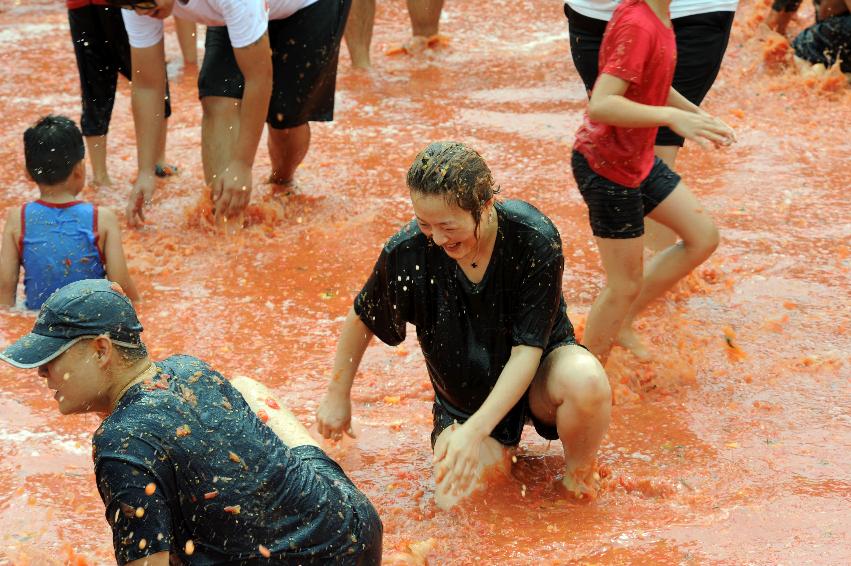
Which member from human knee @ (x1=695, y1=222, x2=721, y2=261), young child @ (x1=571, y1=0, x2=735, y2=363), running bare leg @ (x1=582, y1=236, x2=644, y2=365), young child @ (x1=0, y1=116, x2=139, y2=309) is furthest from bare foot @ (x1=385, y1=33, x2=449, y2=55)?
running bare leg @ (x1=582, y1=236, x2=644, y2=365)

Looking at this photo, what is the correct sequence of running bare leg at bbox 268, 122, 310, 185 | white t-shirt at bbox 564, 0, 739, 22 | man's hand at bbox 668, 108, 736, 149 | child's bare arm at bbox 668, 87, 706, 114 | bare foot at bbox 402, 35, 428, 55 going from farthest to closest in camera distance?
bare foot at bbox 402, 35, 428, 55 → running bare leg at bbox 268, 122, 310, 185 → white t-shirt at bbox 564, 0, 739, 22 → child's bare arm at bbox 668, 87, 706, 114 → man's hand at bbox 668, 108, 736, 149

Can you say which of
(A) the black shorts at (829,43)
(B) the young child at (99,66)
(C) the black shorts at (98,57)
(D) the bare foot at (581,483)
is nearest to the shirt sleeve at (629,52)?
(D) the bare foot at (581,483)

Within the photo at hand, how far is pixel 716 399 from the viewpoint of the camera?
3795 mm

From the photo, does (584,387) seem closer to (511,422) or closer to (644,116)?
(511,422)

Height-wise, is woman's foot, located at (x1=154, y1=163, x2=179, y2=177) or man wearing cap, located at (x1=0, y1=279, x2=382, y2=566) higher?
man wearing cap, located at (x1=0, y1=279, x2=382, y2=566)

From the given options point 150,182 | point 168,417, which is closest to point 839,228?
point 150,182

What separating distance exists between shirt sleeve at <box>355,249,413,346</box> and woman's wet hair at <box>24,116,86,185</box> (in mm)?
1820

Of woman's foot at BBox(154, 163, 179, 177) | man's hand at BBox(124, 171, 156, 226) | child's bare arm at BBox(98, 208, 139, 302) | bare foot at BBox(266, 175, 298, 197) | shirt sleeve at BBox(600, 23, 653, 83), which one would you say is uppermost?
shirt sleeve at BBox(600, 23, 653, 83)

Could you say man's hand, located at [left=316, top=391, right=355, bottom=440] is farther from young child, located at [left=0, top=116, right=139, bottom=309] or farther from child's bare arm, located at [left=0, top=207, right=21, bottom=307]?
child's bare arm, located at [left=0, top=207, right=21, bottom=307]

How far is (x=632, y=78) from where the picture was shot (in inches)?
135

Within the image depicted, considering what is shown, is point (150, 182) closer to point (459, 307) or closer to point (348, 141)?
point (348, 141)

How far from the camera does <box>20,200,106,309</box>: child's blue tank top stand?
4.34 metres

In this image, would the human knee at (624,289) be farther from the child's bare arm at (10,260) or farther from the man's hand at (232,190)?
the child's bare arm at (10,260)

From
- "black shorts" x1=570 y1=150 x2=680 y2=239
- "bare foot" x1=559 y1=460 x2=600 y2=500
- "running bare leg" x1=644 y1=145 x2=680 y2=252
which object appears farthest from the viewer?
"running bare leg" x1=644 y1=145 x2=680 y2=252
